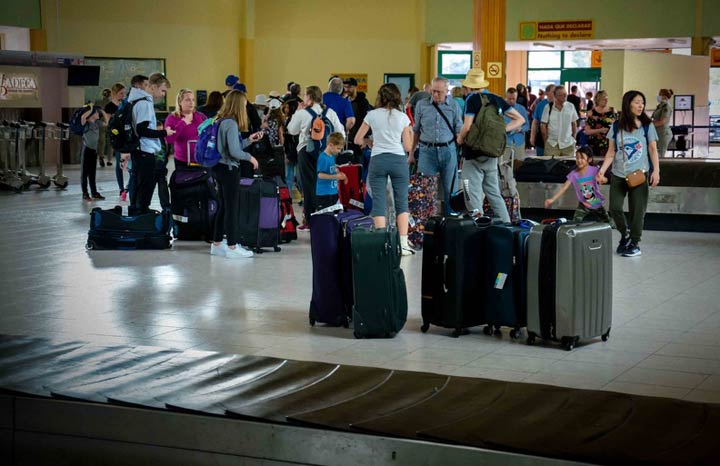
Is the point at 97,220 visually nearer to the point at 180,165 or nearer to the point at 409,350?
the point at 180,165

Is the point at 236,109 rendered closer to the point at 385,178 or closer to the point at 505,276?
the point at 385,178

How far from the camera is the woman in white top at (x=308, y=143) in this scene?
12.2m

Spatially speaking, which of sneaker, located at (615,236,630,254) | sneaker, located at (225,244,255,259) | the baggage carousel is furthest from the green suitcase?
sneaker, located at (615,236,630,254)

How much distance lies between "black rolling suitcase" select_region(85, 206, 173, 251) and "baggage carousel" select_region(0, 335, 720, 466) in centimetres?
537

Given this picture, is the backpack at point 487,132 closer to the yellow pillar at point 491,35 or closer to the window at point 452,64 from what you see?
the yellow pillar at point 491,35

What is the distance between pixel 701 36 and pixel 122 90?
1534 cm

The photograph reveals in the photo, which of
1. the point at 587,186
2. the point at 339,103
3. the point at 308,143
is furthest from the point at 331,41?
the point at 587,186

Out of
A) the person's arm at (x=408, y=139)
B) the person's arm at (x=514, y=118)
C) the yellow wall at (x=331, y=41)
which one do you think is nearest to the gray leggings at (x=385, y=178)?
the person's arm at (x=408, y=139)

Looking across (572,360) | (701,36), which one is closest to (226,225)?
(572,360)

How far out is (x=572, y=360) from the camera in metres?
6.34

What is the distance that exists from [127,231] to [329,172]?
217 cm

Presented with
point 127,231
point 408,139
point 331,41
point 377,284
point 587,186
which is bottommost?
point 127,231

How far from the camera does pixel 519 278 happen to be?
22.2ft

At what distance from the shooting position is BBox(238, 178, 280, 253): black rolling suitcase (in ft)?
35.7
